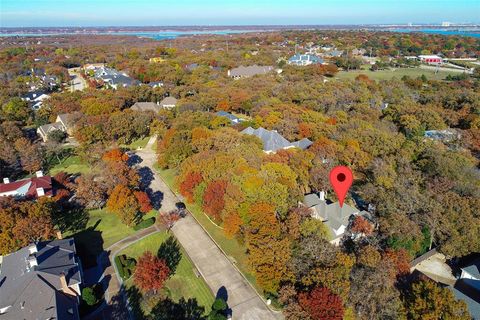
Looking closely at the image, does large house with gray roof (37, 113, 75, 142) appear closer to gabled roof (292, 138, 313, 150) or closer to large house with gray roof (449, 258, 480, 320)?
gabled roof (292, 138, 313, 150)

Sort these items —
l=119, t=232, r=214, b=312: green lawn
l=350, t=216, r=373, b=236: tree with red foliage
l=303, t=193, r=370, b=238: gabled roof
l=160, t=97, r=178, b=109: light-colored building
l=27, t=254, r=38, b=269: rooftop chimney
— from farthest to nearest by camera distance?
l=160, t=97, r=178, b=109: light-colored building → l=303, t=193, r=370, b=238: gabled roof → l=350, t=216, r=373, b=236: tree with red foliage → l=119, t=232, r=214, b=312: green lawn → l=27, t=254, r=38, b=269: rooftop chimney

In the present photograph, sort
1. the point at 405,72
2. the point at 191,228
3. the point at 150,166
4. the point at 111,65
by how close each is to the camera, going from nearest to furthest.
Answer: the point at 191,228 < the point at 150,166 < the point at 405,72 < the point at 111,65

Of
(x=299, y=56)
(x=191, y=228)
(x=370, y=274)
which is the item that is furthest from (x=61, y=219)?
(x=299, y=56)

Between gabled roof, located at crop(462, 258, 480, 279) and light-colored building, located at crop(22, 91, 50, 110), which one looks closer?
gabled roof, located at crop(462, 258, 480, 279)

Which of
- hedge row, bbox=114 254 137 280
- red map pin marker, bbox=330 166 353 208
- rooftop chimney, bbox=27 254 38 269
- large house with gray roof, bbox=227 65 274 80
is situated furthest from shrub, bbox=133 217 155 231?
large house with gray roof, bbox=227 65 274 80

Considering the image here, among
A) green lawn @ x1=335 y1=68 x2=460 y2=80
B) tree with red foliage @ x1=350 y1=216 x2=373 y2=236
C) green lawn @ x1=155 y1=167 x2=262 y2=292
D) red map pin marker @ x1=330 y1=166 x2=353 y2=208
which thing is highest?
red map pin marker @ x1=330 y1=166 x2=353 y2=208

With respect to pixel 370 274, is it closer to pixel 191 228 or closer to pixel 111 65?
pixel 191 228

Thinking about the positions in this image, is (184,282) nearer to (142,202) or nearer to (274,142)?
(142,202)

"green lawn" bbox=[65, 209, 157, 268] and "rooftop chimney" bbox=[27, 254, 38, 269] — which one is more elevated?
"rooftop chimney" bbox=[27, 254, 38, 269]

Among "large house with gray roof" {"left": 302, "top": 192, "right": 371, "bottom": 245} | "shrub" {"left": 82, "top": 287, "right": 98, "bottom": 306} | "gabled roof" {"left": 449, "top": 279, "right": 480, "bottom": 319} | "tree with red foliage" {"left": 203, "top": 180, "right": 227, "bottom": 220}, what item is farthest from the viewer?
"tree with red foliage" {"left": 203, "top": 180, "right": 227, "bottom": 220}
